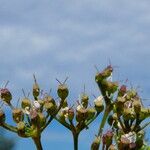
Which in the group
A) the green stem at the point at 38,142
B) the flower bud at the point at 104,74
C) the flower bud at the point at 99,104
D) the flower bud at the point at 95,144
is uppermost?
the flower bud at the point at 104,74

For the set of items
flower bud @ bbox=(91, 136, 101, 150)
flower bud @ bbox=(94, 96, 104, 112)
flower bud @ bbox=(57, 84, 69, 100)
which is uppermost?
flower bud @ bbox=(57, 84, 69, 100)

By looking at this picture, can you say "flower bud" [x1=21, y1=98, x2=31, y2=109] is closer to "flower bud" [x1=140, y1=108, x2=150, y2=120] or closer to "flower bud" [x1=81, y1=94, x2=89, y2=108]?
"flower bud" [x1=81, y1=94, x2=89, y2=108]

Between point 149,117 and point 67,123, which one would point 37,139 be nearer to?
point 67,123

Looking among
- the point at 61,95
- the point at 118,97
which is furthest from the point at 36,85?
the point at 118,97

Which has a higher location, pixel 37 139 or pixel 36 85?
pixel 36 85

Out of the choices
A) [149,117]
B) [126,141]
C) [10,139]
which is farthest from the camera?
[10,139]

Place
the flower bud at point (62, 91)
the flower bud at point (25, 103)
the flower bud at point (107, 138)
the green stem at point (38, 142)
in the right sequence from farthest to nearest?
the flower bud at point (62, 91), the flower bud at point (25, 103), the green stem at point (38, 142), the flower bud at point (107, 138)

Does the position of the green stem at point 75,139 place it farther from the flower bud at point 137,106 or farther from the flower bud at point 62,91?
the flower bud at point 137,106

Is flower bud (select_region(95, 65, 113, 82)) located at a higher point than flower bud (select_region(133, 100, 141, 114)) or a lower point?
higher
